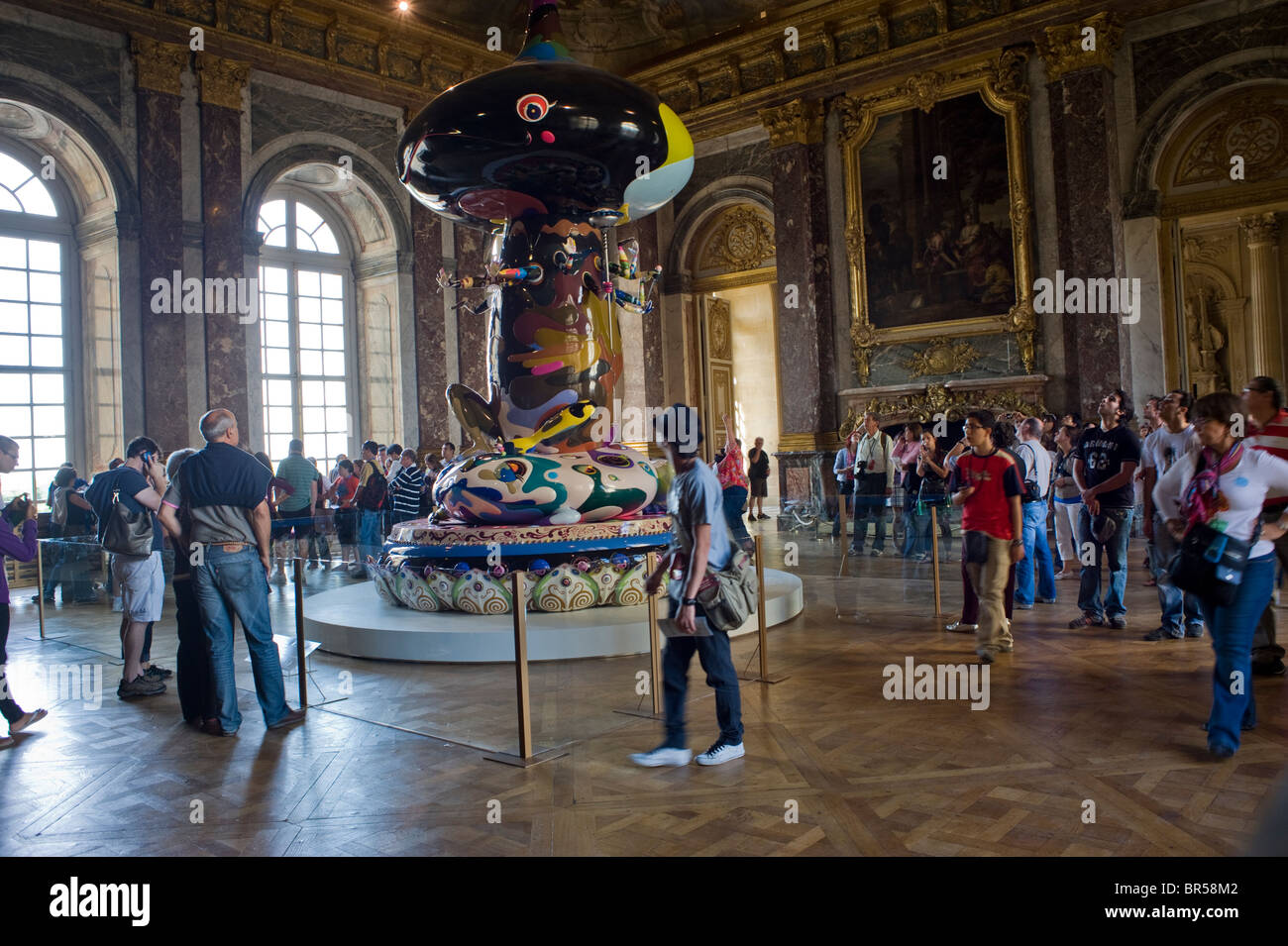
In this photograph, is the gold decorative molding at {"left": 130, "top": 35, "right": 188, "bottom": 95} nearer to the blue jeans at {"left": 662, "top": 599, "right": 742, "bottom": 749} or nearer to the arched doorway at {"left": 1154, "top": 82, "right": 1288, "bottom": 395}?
the blue jeans at {"left": 662, "top": 599, "right": 742, "bottom": 749}

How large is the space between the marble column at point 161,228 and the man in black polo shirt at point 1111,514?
1135 centimetres

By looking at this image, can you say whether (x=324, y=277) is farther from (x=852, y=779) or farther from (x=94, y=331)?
(x=852, y=779)

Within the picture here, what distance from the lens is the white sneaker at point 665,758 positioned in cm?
397

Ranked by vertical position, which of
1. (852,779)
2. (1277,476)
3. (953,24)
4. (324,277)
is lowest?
(852,779)

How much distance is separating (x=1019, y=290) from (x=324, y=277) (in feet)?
36.9

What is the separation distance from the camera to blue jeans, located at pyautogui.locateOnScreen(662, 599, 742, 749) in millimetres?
3986

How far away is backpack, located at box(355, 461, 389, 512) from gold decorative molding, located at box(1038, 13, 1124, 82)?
10774 millimetres

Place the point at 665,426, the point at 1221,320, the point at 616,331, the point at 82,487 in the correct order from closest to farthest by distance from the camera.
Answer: the point at 665,426 < the point at 616,331 < the point at 82,487 < the point at 1221,320

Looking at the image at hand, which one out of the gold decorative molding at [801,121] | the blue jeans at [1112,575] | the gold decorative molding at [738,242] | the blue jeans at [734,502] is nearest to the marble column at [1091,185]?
the gold decorative molding at [801,121]

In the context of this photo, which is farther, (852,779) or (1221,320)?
(1221,320)

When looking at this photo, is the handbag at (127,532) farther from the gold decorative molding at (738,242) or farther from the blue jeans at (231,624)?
the gold decorative molding at (738,242)

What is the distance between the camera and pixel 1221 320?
797 inches

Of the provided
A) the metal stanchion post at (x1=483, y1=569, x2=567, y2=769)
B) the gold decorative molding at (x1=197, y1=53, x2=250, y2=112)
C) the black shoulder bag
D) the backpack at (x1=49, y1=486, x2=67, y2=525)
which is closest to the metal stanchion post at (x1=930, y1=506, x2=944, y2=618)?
the black shoulder bag

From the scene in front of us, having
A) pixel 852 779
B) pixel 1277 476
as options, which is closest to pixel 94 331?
pixel 852 779
